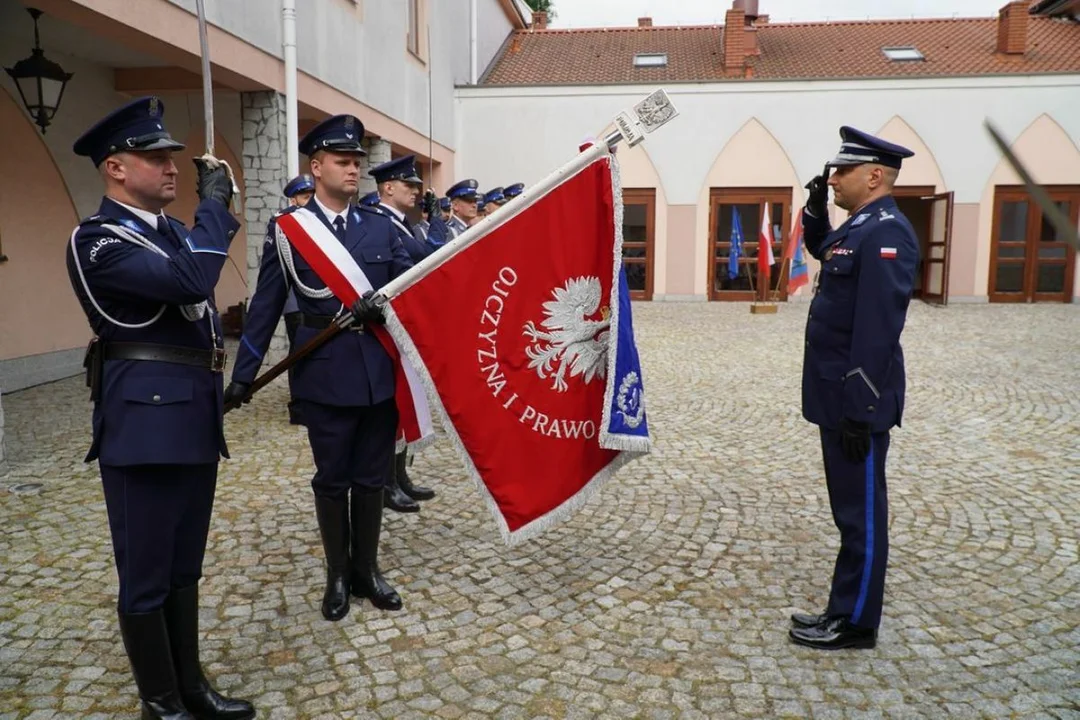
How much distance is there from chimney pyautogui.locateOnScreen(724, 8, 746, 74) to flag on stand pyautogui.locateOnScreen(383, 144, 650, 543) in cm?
1787

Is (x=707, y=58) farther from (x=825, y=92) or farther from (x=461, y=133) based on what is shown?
(x=461, y=133)

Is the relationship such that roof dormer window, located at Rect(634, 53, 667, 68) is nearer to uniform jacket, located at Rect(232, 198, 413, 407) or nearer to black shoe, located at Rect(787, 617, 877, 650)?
uniform jacket, located at Rect(232, 198, 413, 407)

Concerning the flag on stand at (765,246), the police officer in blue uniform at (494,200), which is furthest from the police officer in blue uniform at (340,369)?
the flag on stand at (765,246)

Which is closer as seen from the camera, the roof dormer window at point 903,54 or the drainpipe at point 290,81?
the drainpipe at point 290,81

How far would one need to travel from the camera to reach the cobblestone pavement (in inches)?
110

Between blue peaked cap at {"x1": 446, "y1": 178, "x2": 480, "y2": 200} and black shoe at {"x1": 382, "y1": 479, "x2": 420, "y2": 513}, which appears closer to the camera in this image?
black shoe at {"x1": 382, "y1": 479, "x2": 420, "y2": 513}

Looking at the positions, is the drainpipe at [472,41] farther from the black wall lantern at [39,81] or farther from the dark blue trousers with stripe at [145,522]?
the dark blue trousers with stripe at [145,522]

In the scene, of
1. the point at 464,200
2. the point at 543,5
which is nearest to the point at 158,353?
the point at 464,200

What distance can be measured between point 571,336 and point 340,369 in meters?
0.94

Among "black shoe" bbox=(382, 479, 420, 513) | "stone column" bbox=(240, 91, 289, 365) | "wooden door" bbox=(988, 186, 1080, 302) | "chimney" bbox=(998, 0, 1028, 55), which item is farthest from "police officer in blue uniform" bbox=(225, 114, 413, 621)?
"chimney" bbox=(998, 0, 1028, 55)

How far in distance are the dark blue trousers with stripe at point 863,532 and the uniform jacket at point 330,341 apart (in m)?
1.81

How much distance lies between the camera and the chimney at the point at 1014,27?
18781 millimetres

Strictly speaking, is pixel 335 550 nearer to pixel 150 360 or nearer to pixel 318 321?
pixel 318 321

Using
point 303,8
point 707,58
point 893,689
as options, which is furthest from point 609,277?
point 707,58
